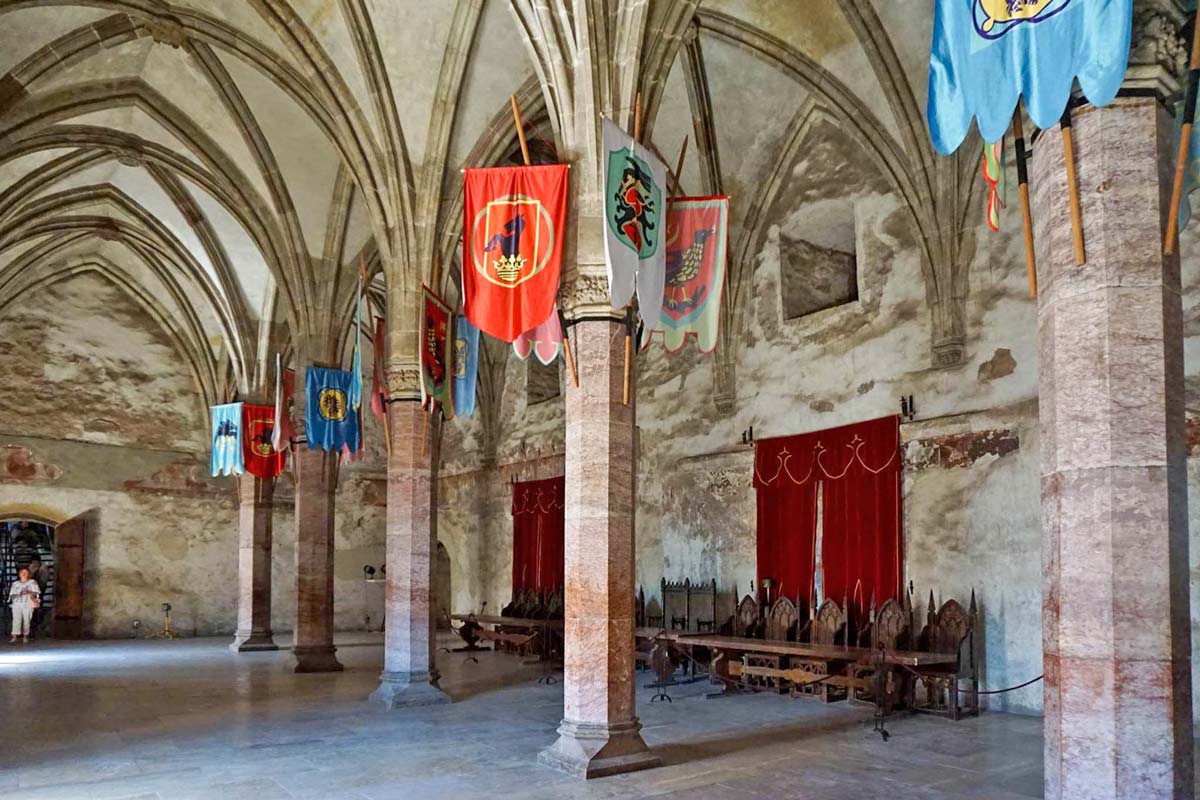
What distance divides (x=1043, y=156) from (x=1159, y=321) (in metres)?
1.11

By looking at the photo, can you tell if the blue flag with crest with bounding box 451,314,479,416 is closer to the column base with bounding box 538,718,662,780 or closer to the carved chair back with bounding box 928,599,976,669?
the column base with bounding box 538,718,662,780

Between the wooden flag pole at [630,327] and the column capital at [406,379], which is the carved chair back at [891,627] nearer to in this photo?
the wooden flag pole at [630,327]

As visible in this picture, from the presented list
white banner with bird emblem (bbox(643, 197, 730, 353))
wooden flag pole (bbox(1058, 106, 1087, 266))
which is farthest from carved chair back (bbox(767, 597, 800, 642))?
wooden flag pole (bbox(1058, 106, 1087, 266))

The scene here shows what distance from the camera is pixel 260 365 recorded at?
718 inches

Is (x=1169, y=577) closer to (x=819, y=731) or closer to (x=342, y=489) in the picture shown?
(x=819, y=731)

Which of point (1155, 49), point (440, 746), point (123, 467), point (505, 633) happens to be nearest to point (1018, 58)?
point (1155, 49)

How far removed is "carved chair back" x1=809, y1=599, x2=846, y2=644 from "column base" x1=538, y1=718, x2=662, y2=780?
5176mm

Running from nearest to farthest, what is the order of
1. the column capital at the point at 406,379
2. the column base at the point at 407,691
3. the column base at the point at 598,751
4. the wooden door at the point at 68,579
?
the column base at the point at 598,751 → the column base at the point at 407,691 → the column capital at the point at 406,379 → the wooden door at the point at 68,579

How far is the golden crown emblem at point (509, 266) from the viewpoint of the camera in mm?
8227

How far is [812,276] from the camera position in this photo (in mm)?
14664

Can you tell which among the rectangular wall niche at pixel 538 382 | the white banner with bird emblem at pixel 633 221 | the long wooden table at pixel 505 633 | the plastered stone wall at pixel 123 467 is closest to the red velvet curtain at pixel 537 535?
the long wooden table at pixel 505 633

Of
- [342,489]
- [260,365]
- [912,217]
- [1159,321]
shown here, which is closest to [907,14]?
[912,217]

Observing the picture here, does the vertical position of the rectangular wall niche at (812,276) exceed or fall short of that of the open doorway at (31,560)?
it exceeds it

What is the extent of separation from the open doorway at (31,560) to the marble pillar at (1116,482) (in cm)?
2242
